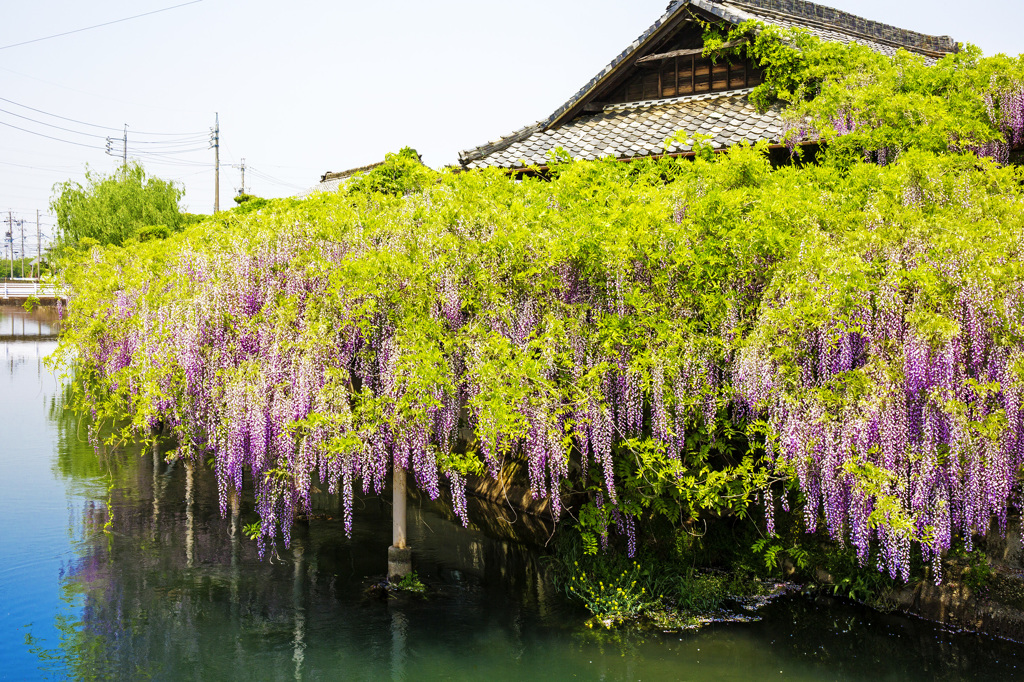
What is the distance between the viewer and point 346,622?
9.45 meters

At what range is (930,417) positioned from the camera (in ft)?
24.0

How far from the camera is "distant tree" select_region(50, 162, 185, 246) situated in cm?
3747

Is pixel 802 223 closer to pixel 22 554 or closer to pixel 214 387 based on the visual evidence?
pixel 214 387

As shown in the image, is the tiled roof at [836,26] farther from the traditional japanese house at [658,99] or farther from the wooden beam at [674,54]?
the wooden beam at [674,54]

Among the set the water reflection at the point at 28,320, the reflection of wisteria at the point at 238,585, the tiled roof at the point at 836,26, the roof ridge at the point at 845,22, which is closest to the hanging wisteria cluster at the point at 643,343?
the reflection of wisteria at the point at 238,585

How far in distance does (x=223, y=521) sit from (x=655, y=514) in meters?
7.55

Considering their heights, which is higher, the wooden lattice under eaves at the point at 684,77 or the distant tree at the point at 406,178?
the wooden lattice under eaves at the point at 684,77

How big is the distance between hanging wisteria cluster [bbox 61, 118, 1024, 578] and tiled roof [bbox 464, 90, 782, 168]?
476 cm

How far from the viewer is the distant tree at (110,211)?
37469 mm

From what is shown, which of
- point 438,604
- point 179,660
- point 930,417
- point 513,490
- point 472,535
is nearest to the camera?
point 930,417

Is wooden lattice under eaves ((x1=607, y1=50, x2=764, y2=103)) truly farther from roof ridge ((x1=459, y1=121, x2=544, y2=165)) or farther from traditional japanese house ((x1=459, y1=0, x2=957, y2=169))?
roof ridge ((x1=459, y1=121, x2=544, y2=165))

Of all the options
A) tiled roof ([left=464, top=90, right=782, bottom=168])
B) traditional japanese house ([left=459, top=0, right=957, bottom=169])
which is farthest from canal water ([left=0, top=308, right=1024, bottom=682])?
traditional japanese house ([left=459, top=0, right=957, bottom=169])

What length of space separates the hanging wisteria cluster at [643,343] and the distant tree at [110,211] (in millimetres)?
31274

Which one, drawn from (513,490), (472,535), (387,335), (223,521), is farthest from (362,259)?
(223,521)
